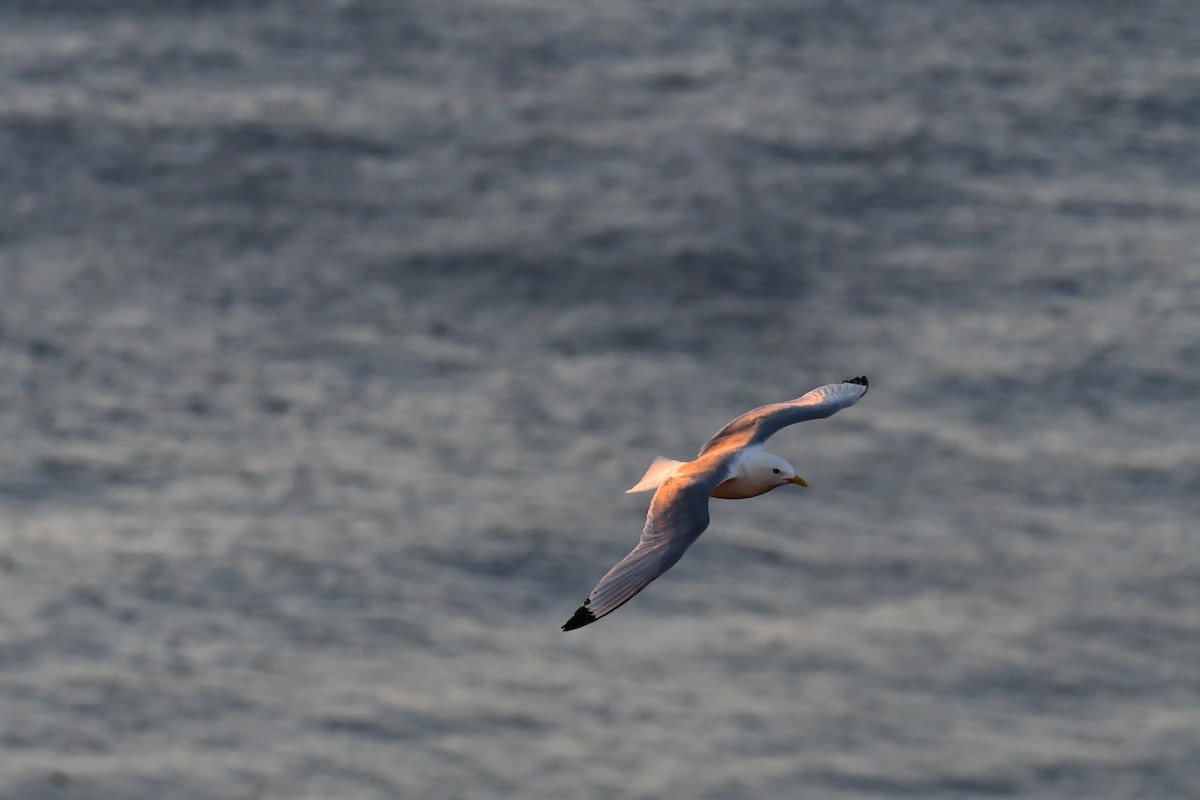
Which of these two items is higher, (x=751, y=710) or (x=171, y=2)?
(x=171, y=2)

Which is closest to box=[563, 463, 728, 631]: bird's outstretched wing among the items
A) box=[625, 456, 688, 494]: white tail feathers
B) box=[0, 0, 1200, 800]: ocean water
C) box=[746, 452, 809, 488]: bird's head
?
box=[625, 456, 688, 494]: white tail feathers

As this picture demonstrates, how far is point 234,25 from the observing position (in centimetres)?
6172

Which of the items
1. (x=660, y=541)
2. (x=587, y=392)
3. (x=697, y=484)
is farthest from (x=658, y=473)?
(x=587, y=392)

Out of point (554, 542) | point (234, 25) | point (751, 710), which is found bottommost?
point (751, 710)

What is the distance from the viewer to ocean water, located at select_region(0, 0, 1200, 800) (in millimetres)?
53438

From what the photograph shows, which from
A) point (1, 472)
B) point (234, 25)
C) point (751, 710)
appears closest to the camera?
point (751, 710)

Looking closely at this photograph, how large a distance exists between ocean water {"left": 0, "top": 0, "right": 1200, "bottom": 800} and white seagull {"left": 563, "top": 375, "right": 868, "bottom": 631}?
3213cm

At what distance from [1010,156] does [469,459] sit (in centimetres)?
1755

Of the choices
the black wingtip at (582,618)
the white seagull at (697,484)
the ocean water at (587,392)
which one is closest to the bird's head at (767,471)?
the white seagull at (697,484)

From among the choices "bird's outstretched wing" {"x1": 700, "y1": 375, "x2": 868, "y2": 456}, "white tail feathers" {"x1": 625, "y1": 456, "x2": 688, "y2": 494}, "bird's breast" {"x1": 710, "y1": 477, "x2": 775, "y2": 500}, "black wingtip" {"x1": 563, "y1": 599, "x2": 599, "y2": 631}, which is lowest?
"black wingtip" {"x1": 563, "y1": 599, "x2": 599, "y2": 631}

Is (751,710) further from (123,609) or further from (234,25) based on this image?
(234,25)

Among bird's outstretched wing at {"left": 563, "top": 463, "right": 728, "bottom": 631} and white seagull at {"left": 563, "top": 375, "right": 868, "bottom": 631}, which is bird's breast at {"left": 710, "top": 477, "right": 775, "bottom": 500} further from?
bird's outstretched wing at {"left": 563, "top": 463, "right": 728, "bottom": 631}

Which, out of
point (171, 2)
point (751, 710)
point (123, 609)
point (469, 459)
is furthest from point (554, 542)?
point (171, 2)

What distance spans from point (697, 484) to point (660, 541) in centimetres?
110
